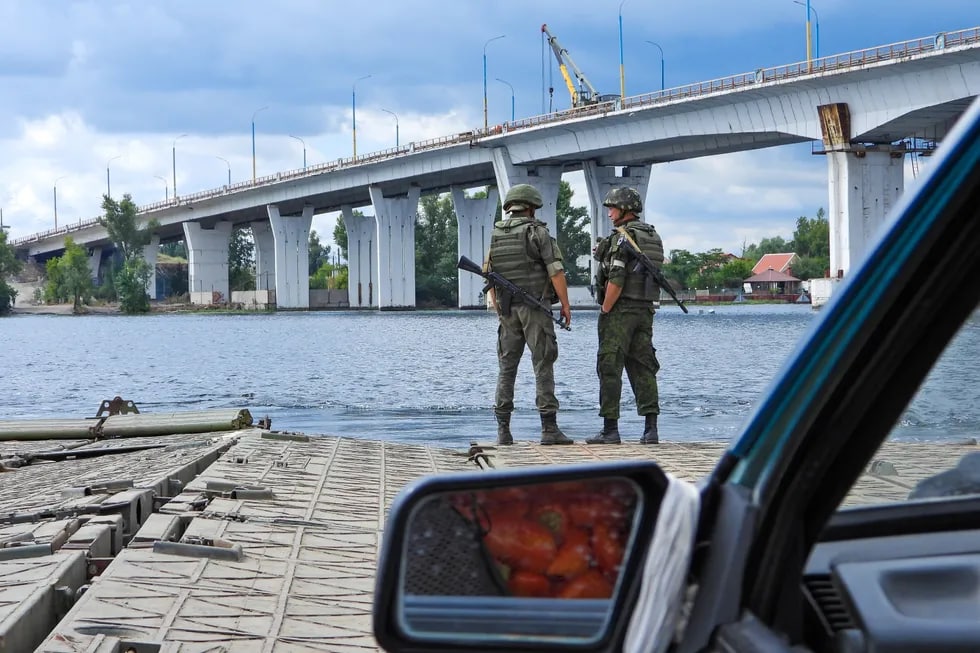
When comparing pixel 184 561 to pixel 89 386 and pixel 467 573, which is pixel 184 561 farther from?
pixel 89 386

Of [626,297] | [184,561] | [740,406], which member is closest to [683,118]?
[740,406]

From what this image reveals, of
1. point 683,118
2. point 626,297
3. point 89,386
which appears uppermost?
point 683,118

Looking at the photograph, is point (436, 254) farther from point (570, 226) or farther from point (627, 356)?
point (627, 356)

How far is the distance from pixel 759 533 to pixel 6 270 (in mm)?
126844

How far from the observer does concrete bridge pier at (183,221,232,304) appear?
10200cm

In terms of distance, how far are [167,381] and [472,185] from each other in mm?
49667

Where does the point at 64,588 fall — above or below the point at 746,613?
below

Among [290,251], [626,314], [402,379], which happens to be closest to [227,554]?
[626,314]

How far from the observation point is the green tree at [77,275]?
110250 millimetres

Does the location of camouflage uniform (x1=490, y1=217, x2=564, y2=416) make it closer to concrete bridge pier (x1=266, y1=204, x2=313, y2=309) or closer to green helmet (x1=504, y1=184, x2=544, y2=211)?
green helmet (x1=504, y1=184, x2=544, y2=211)

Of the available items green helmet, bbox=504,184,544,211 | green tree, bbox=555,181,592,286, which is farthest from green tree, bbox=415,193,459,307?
green helmet, bbox=504,184,544,211

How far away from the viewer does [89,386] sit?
3056 cm

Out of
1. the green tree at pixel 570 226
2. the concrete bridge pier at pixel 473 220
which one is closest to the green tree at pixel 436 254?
the green tree at pixel 570 226

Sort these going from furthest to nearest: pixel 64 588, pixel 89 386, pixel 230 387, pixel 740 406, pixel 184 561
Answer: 1. pixel 89 386
2. pixel 230 387
3. pixel 740 406
4. pixel 184 561
5. pixel 64 588
